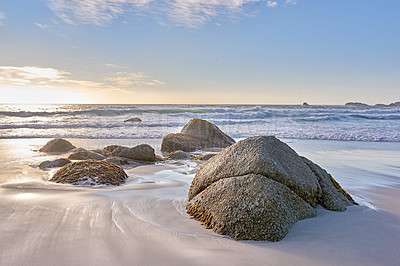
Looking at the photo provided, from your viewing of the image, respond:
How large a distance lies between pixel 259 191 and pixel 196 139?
737cm

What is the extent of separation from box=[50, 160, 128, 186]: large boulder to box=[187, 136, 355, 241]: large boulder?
1.63m

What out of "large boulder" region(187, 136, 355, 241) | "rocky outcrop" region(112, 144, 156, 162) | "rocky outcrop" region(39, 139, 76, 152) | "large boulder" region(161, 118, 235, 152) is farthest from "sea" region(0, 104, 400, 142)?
"large boulder" region(187, 136, 355, 241)

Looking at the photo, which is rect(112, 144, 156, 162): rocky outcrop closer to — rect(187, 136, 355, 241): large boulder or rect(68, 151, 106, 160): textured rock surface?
rect(68, 151, 106, 160): textured rock surface

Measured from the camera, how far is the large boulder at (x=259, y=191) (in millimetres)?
2340

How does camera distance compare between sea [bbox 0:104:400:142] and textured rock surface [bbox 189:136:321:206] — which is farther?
sea [bbox 0:104:400:142]

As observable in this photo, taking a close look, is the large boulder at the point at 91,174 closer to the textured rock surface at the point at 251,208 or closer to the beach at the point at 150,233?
the beach at the point at 150,233

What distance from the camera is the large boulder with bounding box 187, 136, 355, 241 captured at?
2340 millimetres

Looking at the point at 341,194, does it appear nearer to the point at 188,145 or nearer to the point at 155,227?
the point at 155,227

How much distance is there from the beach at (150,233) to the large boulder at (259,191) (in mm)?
107

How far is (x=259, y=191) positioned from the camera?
8.09 feet

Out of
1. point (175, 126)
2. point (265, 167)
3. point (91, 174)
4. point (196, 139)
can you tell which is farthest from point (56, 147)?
point (175, 126)

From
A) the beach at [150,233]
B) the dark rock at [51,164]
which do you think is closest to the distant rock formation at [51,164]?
the dark rock at [51,164]

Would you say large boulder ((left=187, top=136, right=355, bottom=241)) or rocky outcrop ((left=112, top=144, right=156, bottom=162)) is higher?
large boulder ((left=187, top=136, right=355, bottom=241))

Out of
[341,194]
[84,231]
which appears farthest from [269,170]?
[84,231]
